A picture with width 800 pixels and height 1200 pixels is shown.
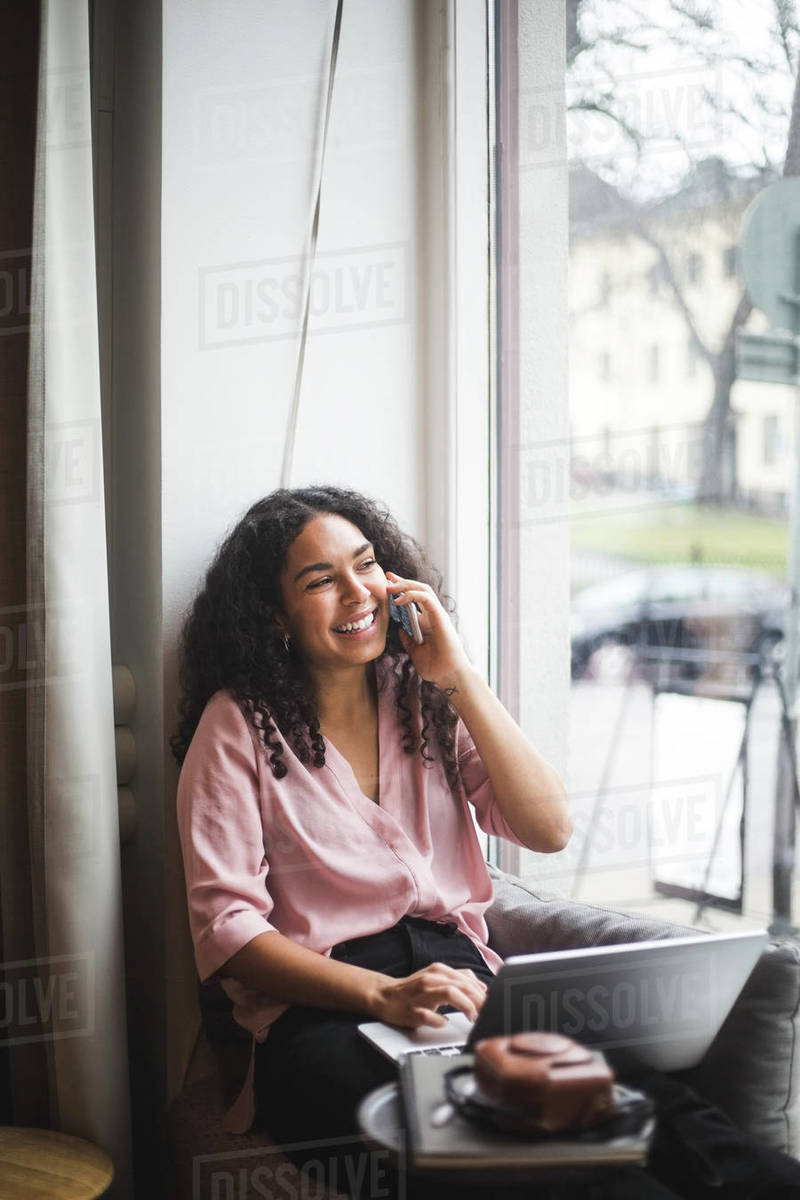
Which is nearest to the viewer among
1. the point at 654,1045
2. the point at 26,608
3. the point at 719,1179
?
the point at 719,1179

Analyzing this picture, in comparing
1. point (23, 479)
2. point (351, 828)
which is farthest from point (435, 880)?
point (23, 479)

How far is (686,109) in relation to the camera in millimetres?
1589

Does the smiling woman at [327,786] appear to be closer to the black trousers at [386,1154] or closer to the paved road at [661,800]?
the black trousers at [386,1154]

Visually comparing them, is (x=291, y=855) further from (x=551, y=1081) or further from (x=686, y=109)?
(x=686, y=109)

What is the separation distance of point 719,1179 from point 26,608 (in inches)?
45.9

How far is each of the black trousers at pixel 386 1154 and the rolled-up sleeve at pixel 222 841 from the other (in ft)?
0.39

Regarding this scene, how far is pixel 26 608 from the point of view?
5.46 ft

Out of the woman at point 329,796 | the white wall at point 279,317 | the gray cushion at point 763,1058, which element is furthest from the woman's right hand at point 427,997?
the white wall at point 279,317

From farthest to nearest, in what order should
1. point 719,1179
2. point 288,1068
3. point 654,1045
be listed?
1. point 288,1068
2. point 654,1045
3. point 719,1179

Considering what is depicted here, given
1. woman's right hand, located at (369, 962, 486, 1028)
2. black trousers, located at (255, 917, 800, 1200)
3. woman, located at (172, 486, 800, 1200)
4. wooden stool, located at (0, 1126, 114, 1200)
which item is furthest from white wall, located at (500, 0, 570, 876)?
wooden stool, located at (0, 1126, 114, 1200)

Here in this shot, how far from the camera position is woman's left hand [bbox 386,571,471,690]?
155cm

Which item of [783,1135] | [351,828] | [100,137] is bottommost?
[783,1135]

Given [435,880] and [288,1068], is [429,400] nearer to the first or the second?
[435,880]

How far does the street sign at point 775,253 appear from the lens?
143 centimetres
